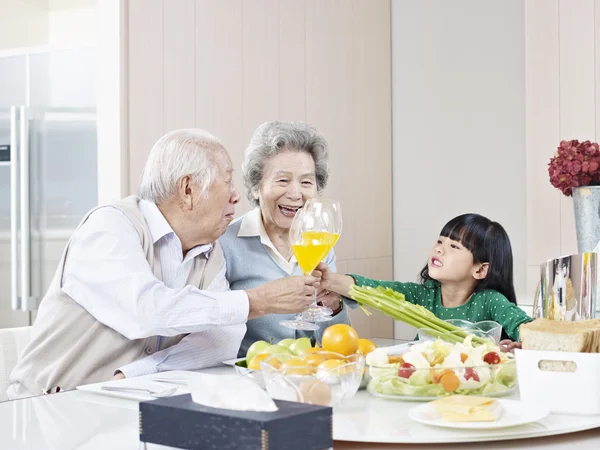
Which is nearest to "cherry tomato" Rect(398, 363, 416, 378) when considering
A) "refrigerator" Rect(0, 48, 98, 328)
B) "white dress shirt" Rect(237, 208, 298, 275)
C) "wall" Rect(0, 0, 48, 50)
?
"white dress shirt" Rect(237, 208, 298, 275)

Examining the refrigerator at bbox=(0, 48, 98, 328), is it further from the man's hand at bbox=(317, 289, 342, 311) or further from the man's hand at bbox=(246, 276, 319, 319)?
the man's hand at bbox=(246, 276, 319, 319)

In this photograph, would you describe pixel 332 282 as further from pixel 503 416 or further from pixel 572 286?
pixel 503 416

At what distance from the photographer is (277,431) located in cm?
91

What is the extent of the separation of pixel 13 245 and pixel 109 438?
2.29 meters

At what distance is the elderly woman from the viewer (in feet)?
7.77

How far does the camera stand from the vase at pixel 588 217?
9.65 ft

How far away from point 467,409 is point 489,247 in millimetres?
1479

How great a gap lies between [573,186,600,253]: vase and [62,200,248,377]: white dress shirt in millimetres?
1517

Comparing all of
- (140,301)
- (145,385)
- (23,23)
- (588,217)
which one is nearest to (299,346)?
(145,385)

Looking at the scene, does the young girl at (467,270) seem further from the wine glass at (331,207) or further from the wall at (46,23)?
the wall at (46,23)

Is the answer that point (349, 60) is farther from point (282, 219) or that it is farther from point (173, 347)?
point (173, 347)

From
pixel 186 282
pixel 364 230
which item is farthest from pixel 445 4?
pixel 186 282

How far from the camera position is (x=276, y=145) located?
2.44 m

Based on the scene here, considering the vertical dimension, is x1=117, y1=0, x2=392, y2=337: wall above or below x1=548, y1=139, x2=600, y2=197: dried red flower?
above
